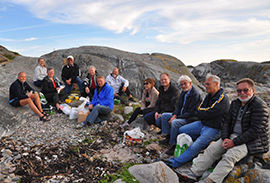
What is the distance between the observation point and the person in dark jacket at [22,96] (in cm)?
820

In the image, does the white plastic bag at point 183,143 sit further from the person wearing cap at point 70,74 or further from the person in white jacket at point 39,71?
the person in white jacket at point 39,71

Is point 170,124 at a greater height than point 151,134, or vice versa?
point 170,124

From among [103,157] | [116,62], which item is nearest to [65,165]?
[103,157]

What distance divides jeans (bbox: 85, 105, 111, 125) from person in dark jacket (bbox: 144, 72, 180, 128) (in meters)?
2.00

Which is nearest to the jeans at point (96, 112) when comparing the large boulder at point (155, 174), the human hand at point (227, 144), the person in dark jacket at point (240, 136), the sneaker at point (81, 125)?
the sneaker at point (81, 125)

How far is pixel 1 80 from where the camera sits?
37.0ft

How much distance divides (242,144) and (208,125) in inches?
43.7

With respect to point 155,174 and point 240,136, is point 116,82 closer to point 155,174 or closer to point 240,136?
point 155,174

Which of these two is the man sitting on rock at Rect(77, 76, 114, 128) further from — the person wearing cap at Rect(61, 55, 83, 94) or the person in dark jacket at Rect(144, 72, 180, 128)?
the person wearing cap at Rect(61, 55, 83, 94)

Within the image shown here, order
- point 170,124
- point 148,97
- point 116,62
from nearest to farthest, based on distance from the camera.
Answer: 1. point 170,124
2. point 148,97
3. point 116,62

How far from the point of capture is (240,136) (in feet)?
13.9

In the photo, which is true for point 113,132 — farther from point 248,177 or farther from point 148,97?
point 248,177

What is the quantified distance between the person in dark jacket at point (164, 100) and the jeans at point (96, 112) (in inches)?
78.8

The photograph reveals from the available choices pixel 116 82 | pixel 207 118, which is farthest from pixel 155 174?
pixel 116 82
